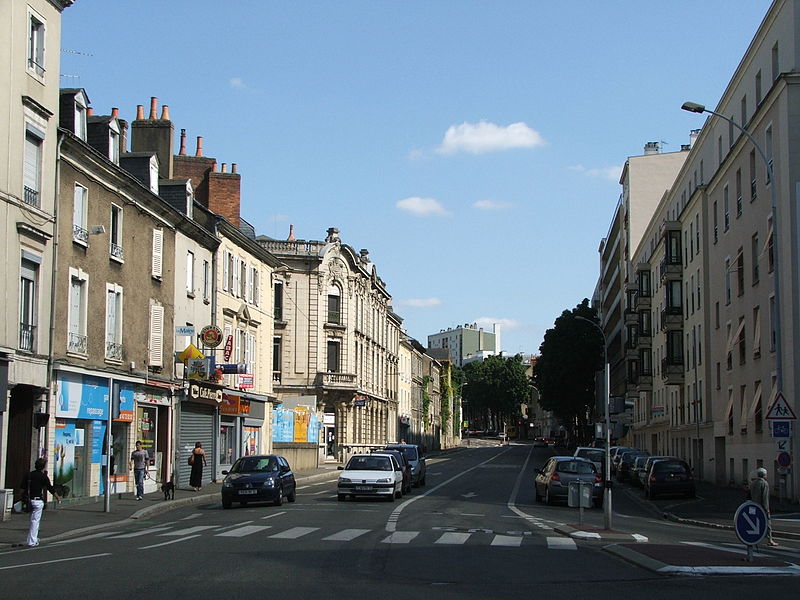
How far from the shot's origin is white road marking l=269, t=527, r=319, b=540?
776 inches

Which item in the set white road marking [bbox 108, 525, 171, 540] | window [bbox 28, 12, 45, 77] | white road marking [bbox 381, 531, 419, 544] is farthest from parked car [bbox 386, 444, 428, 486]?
window [bbox 28, 12, 45, 77]

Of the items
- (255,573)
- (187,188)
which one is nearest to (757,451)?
(187,188)

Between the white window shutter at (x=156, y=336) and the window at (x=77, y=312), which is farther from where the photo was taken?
the white window shutter at (x=156, y=336)

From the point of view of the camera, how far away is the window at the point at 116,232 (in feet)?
106

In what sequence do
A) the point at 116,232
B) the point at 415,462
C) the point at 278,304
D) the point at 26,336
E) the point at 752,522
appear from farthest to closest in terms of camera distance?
the point at 278,304, the point at 415,462, the point at 116,232, the point at 26,336, the point at 752,522

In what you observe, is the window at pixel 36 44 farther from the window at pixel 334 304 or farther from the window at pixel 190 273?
the window at pixel 334 304

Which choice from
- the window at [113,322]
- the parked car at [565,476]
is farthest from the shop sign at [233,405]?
the parked car at [565,476]

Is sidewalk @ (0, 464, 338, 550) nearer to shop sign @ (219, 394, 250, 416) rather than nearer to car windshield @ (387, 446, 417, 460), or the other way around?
shop sign @ (219, 394, 250, 416)

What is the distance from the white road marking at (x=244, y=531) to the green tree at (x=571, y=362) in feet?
229

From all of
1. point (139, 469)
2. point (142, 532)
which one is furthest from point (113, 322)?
point (142, 532)

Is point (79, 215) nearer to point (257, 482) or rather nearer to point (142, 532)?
point (257, 482)

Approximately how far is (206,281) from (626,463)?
76.2 ft

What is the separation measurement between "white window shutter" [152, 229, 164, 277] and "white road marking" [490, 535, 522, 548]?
1914cm

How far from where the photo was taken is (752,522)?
1523 cm
